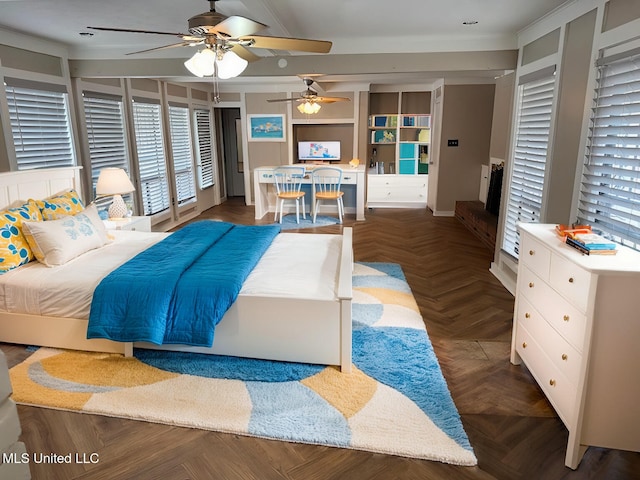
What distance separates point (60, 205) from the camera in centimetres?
332

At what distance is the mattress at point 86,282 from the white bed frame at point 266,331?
53 mm

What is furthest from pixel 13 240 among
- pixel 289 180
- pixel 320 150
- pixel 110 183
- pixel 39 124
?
pixel 320 150

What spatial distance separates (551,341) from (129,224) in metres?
3.62

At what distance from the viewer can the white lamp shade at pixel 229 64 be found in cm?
226

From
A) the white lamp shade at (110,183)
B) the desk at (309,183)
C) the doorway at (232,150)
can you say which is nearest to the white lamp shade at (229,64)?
the white lamp shade at (110,183)

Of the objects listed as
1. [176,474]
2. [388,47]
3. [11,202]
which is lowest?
[176,474]

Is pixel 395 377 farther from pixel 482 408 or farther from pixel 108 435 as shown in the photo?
pixel 108 435

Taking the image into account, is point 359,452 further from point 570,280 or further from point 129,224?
point 129,224

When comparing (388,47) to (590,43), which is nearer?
(590,43)

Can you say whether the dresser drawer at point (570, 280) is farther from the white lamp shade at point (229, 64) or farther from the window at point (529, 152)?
the white lamp shade at point (229, 64)

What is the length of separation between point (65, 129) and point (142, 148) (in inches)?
52.9

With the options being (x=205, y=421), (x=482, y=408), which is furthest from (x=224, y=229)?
(x=482, y=408)

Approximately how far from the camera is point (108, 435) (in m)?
2.00

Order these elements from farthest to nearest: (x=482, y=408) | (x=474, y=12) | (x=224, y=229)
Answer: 1. (x=224, y=229)
2. (x=474, y=12)
3. (x=482, y=408)
